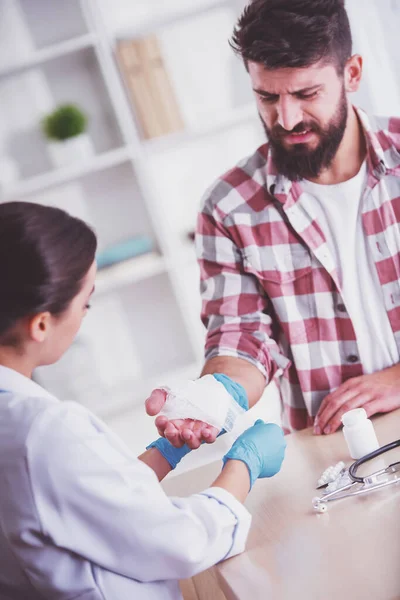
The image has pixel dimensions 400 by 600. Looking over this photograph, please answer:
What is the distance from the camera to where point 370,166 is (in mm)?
1465

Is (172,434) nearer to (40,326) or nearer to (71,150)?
(40,326)

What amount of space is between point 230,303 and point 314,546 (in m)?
0.68

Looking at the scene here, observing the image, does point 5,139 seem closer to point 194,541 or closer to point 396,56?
point 396,56

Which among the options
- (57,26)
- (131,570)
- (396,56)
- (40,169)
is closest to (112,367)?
(40,169)

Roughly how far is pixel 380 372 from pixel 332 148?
1.57 ft

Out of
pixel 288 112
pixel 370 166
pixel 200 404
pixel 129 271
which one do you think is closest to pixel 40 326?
pixel 200 404

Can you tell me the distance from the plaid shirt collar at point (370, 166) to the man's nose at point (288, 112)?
0.12m

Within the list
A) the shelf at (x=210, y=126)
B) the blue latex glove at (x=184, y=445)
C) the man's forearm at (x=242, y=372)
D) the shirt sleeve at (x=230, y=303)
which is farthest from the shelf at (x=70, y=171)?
the blue latex glove at (x=184, y=445)

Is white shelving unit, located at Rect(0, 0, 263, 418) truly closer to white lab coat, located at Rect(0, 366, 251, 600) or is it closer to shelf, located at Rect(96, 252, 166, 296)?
shelf, located at Rect(96, 252, 166, 296)

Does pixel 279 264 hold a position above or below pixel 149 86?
below

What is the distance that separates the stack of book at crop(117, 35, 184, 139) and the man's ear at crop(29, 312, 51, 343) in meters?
1.78

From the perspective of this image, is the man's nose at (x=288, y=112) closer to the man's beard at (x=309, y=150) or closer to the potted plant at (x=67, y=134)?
the man's beard at (x=309, y=150)

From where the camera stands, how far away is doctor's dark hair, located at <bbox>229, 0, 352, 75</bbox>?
1.36m

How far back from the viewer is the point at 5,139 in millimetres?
2758
